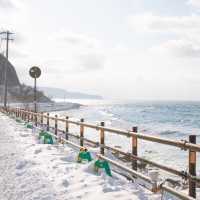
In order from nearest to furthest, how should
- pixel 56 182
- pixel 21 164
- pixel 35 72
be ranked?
pixel 56 182 → pixel 21 164 → pixel 35 72

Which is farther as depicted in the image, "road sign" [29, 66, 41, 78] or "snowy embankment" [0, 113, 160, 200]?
"road sign" [29, 66, 41, 78]

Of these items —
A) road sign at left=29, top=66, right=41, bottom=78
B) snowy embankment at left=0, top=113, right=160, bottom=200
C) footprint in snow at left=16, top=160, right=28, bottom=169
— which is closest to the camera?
snowy embankment at left=0, top=113, right=160, bottom=200

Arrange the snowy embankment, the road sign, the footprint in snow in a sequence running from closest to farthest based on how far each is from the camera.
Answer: the snowy embankment → the footprint in snow → the road sign

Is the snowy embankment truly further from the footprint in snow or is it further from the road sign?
the road sign

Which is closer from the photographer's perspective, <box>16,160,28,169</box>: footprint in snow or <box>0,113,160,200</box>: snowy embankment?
<box>0,113,160,200</box>: snowy embankment

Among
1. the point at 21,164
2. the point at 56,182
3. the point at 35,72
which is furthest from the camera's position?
the point at 35,72

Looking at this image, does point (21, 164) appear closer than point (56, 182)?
No

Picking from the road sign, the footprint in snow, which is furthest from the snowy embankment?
the road sign

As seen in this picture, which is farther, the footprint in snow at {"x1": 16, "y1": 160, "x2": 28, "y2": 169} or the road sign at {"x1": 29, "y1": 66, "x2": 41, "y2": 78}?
the road sign at {"x1": 29, "y1": 66, "x2": 41, "y2": 78}

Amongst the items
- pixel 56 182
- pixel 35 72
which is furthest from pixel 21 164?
pixel 35 72

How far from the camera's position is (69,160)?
11438 millimetres

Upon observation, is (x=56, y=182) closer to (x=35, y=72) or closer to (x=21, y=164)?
(x=21, y=164)

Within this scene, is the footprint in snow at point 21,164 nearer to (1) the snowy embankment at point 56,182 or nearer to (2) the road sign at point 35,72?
(1) the snowy embankment at point 56,182

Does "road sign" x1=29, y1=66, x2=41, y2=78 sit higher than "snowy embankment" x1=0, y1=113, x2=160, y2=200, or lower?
higher
